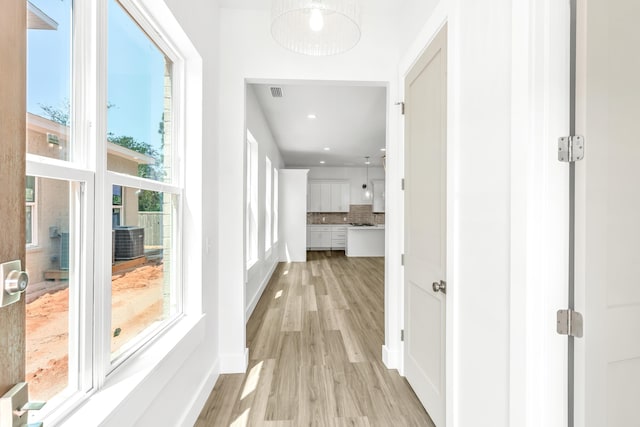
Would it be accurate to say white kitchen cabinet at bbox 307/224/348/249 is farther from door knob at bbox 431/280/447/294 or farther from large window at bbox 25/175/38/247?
large window at bbox 25/175/38/247

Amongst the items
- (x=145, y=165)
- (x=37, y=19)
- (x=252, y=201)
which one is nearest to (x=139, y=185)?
(x=145, y=165)

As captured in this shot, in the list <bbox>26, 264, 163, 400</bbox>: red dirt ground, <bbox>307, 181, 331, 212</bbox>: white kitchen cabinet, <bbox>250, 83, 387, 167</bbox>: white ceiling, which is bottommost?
<bbox>26, 264, 163, 400</bbox>: red dirt ground

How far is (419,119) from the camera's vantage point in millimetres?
1979

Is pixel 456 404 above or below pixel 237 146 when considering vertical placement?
below

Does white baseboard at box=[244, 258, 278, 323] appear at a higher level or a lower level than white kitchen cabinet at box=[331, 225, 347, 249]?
lower

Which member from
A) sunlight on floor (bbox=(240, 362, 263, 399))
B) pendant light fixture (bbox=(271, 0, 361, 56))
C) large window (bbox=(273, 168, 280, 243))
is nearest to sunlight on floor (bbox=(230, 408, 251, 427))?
sunlight on floor (bbox=(240, 362, 263, 399))

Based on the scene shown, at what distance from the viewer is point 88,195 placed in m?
1.04

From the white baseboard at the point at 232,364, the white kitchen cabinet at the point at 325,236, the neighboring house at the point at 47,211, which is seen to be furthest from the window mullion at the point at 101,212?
the white kitchen cabinet at the point at 325,236

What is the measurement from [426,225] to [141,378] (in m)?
1.66

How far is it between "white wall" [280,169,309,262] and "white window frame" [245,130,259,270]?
3.07 m

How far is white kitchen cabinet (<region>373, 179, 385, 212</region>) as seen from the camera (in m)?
9.49

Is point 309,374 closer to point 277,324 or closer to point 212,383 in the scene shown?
point 212,383

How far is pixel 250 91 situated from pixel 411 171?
2.43 meters

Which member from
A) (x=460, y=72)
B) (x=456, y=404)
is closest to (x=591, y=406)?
(x=456, y=404)
